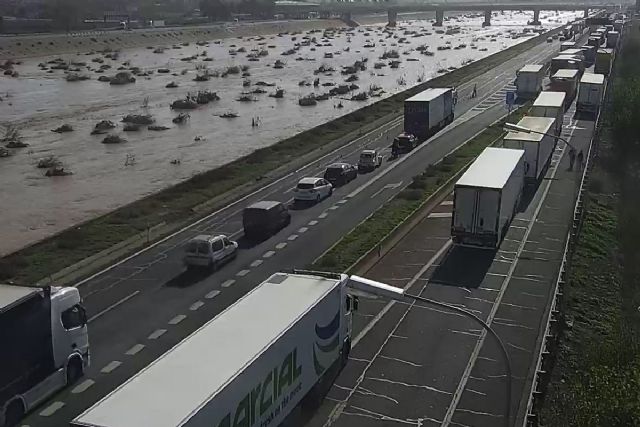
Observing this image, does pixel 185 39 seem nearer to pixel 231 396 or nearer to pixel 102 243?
pixel 102 243

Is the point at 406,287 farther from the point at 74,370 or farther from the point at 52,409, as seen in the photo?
the point at 52,409

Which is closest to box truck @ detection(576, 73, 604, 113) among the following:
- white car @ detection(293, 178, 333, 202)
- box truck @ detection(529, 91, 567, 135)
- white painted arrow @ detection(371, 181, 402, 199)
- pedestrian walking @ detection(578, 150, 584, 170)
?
box truck @ detection(529, 91, 567, 135)

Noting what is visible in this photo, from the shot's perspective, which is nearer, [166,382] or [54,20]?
[166,382]

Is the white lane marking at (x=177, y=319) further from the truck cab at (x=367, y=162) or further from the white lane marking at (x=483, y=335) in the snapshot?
the truck cab at (x=367, y=162)

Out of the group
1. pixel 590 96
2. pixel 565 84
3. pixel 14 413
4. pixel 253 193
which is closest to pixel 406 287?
pixel 14 413

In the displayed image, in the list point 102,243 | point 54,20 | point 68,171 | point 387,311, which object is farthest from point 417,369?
point 54,20

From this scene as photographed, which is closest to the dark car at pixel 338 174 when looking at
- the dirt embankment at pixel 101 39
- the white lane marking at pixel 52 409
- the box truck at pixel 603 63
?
the white lane marking at pixel 52 409
